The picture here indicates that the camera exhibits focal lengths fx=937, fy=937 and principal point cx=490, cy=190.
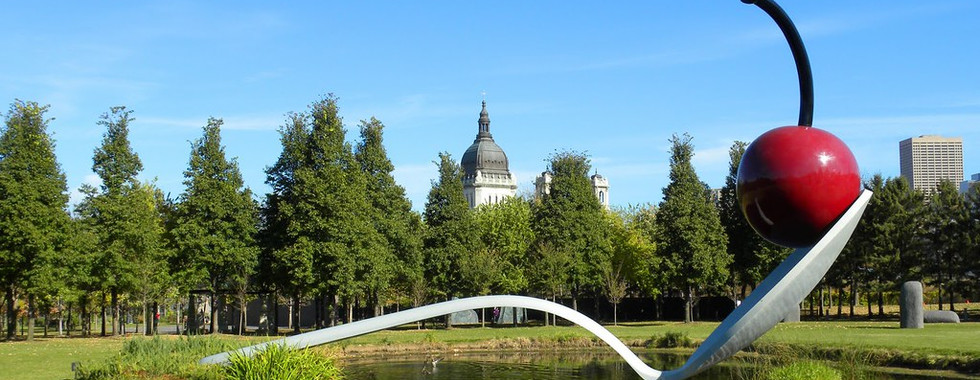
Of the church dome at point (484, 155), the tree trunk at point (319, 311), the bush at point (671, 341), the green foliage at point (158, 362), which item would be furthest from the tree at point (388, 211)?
the church dome at point (484, 155)

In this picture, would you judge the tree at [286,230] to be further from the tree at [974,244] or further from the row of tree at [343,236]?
the tree at [974,244]

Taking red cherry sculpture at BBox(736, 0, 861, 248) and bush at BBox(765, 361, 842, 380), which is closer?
red cherry sculpture at BBox(736, 0, 861, 248)

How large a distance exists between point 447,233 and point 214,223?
425 inches

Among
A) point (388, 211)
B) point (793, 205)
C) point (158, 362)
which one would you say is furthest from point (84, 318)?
point (793, 205)

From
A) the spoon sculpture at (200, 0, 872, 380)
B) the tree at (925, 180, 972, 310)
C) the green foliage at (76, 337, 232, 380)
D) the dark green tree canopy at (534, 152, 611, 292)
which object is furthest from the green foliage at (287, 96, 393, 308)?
the spoon sculpture at (200, 0, 872, 380)

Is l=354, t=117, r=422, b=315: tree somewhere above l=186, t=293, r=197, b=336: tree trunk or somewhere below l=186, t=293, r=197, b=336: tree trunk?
above

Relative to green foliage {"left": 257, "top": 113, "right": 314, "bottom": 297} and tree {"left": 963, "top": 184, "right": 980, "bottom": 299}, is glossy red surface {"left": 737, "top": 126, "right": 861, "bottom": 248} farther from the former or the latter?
tree {"left": 963, "top": 184, "right": 980, "bottom": 299}

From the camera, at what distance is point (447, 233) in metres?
43.6

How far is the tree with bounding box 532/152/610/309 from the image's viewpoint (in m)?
45.2

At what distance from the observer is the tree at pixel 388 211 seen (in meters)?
41.6

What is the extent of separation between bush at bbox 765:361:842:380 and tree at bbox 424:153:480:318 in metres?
29.9

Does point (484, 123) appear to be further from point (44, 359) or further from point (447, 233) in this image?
point (44, 359)

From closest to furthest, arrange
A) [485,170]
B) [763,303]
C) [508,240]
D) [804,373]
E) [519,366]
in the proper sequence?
[763,303], [804,373], [519,366], [508,240], [485,170]

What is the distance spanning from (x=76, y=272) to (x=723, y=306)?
31.3 meters
